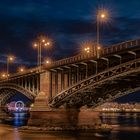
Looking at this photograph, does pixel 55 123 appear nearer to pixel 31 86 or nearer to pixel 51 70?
pixel 51 70

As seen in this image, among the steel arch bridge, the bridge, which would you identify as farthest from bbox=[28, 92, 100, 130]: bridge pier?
the steel arch bridge

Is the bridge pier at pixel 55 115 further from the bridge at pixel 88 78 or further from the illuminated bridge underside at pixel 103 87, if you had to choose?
the illuminated bridge underside at pixel 103 87

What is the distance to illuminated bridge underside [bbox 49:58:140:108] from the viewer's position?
237ft

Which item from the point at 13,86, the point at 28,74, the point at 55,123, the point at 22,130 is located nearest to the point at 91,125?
the point at 55,123

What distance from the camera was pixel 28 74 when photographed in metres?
110

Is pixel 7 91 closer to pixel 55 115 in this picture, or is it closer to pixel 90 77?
pixel 55 115

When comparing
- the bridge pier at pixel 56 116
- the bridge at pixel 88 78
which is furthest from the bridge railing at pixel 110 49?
the bridge pier at pixel 56 116

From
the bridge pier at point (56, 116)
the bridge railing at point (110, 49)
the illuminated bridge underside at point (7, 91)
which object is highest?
the bridge railing at point (110, 49)

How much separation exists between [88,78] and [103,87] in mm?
4162

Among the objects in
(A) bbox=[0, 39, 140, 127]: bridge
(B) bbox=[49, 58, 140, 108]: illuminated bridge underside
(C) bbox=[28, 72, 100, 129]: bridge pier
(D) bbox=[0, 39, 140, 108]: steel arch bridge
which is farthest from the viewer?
(C) bbox=[28, 72, 100, 129]: bridge pier

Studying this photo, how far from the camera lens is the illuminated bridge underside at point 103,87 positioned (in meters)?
72.2

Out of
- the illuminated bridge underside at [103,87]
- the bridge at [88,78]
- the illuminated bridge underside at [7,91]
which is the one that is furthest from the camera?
the illuminated bridge underside at [7,91]

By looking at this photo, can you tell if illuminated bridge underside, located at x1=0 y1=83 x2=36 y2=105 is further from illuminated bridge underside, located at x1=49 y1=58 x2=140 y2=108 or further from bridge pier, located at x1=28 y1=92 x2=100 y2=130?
illuminated bridge underside, located at x1=49 y1=58 x2=140 y2=108

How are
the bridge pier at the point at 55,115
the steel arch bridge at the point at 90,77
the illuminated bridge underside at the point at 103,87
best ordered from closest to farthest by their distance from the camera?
the illuminated bridge underside at the point at 103,87 → the steel arch bridge at the point at 90,77 → the bridge pier at the point at 55,115
